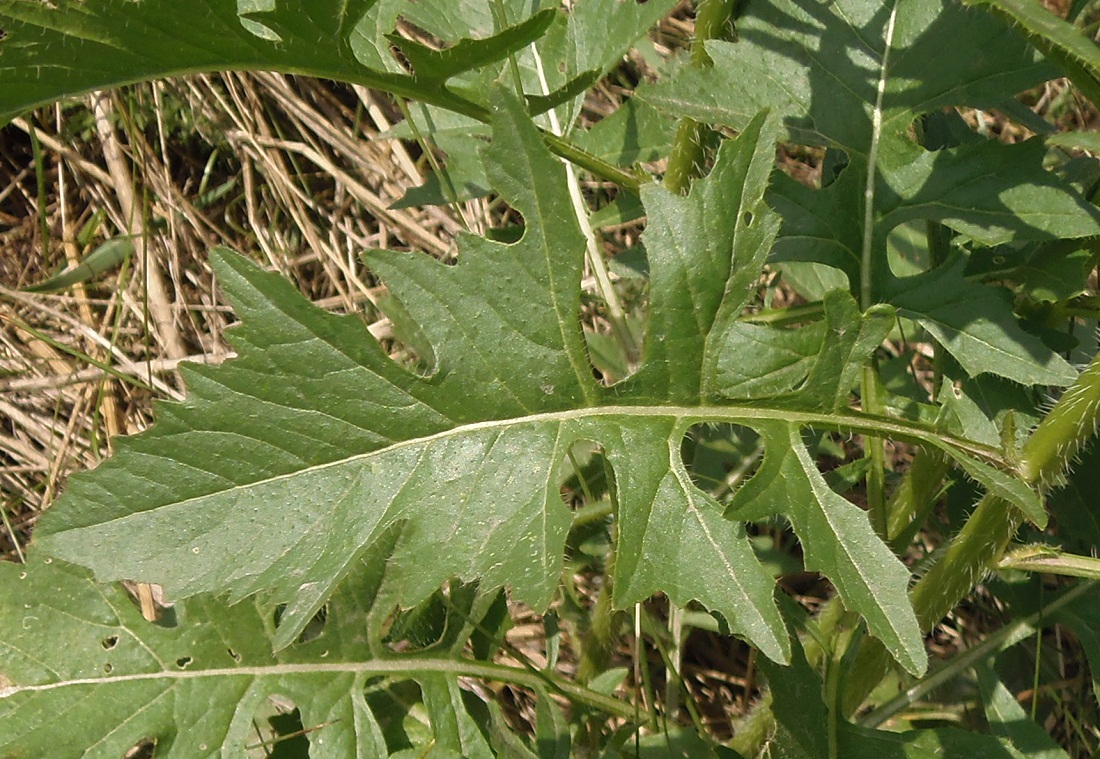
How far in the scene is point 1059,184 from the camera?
1.62m

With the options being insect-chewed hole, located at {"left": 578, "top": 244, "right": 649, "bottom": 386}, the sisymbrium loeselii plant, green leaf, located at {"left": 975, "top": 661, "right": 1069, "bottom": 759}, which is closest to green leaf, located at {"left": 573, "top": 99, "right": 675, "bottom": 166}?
the sisymbrium loeselii plant

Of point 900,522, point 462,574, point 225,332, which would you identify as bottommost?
point 900,522

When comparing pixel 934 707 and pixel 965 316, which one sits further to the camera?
pixel 934 707

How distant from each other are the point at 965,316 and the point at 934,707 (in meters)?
1.06

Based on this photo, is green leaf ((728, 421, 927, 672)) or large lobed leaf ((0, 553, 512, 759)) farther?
large lobed leaf ((0, 553, 512, 759))

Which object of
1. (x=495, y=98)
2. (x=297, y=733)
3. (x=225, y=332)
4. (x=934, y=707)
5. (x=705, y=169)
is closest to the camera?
(x=495, y=98)

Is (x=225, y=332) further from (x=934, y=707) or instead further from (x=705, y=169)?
(x=934, y=707)

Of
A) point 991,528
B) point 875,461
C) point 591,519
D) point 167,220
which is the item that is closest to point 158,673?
point 591,519

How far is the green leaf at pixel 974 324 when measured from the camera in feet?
5.34

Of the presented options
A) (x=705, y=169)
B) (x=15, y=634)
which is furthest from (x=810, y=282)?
(x=15, y=634)

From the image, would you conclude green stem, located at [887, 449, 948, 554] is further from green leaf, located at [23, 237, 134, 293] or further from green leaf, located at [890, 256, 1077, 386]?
green leaf, located at [23, 237, 134, 293]

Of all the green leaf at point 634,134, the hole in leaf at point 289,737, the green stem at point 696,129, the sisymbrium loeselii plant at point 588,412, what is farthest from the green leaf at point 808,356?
the hole in leaf at point 289,737

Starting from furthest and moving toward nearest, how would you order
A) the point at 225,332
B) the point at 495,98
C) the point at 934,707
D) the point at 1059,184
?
1. the point at 934,707
2. the point at 1059,184
3. the point at 225,332
4. the point at 495,98

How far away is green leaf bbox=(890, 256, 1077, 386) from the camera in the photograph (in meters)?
1.63
